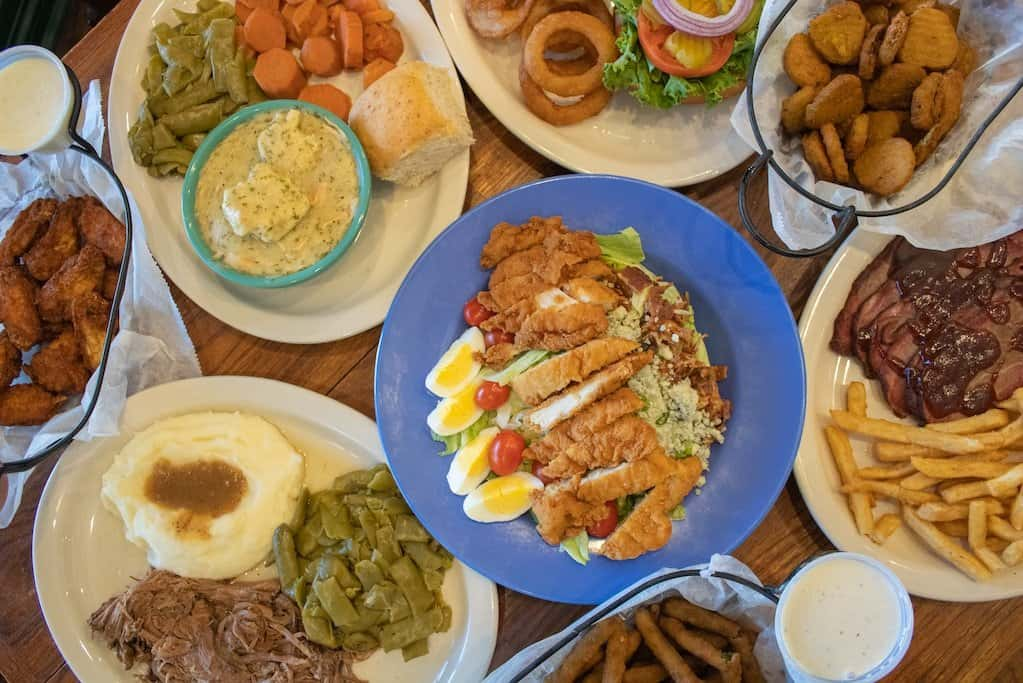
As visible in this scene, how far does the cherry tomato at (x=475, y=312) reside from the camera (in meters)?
2.22

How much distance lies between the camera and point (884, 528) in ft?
7.13

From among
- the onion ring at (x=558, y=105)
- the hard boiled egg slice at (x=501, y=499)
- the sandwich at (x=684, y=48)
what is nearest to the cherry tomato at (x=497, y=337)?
the hard boiled egg slice at (x=501, y=499)

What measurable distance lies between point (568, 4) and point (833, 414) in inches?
55.1

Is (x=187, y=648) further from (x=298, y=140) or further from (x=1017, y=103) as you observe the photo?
(x=1017, y=103)

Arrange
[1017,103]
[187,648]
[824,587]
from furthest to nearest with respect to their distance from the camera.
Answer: [187,648] < [1017,103] < [824,587]

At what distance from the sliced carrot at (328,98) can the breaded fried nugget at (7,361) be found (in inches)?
45.3

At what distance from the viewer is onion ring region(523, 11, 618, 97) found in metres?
2.23

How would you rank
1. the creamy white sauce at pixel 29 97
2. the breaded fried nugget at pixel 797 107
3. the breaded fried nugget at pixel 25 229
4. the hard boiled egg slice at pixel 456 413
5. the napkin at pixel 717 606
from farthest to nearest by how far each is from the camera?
the breaded fried nugget at pixel 25 229 < the creamy white sauce at pixel 29 97 < the hard boiled egg slice at pixel 456 413 < the breaded fried nugget at pixel 797 107 < the napkin at pixel 717 606

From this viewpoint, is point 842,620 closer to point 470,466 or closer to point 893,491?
point 893,491

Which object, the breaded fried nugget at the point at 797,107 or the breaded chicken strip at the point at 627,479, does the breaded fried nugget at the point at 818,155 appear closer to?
the breaded fried nugget at the point at 797,107

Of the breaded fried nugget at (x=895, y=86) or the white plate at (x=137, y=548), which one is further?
the white plate at (x=137, y=548)

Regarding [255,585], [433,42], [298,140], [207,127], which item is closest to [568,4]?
[433,42]

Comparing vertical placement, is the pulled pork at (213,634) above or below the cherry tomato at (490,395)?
below

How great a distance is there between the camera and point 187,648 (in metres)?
2.29
